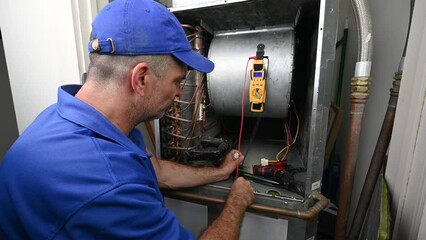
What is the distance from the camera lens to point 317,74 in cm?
66

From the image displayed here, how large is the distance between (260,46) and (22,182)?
808 millimetres

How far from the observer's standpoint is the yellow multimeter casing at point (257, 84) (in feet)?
2.68

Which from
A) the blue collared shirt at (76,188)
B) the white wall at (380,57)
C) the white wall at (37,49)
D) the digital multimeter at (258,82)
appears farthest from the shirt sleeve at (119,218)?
the white wall at (380,57)

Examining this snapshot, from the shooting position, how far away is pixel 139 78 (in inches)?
23.0

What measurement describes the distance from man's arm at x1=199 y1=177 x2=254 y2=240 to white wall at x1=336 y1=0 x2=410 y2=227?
0.91 meters

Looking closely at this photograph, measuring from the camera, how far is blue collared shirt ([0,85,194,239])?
449 mm

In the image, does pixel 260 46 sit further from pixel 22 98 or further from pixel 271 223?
pixel 22 98

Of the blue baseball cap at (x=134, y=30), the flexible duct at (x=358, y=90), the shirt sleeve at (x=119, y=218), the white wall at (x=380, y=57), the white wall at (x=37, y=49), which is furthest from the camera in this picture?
the white wall at (x=380, y=57)

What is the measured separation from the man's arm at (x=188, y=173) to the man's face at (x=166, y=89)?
0.28m

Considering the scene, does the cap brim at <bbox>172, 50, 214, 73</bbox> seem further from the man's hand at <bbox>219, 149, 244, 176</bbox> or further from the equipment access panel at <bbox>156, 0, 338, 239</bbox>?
the man's hand at <bbox>219, 149, 244, 176</bbox>

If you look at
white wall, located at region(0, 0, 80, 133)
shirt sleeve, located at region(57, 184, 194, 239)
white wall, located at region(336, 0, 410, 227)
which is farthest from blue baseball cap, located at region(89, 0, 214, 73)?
white wall, located at region(336, 0, 410, 227)

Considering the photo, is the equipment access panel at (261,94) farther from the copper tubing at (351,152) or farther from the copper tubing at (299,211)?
the copper tubing at (351,152)

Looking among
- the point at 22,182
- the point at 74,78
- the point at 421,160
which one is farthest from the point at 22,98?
the point at 421,160

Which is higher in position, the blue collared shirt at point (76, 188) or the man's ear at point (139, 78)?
the man's ear at point (139, 78)
